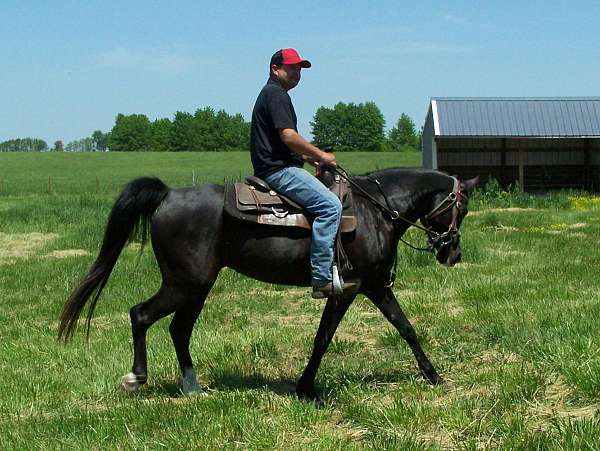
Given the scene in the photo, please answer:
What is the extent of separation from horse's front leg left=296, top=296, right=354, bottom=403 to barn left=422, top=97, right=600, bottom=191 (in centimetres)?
2342

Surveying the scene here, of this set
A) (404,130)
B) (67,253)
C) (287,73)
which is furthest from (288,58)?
(404,130)

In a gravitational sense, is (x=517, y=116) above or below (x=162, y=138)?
below

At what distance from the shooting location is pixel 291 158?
6188 millimetres

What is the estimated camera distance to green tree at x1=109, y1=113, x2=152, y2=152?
13100 cm

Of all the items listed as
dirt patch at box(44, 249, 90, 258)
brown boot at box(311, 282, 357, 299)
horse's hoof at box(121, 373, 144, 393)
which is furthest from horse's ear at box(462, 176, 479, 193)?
dirt patch at box(44, 249, 90, 258)

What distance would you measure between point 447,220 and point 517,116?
2481 cm

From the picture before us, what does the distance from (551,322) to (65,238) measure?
41.5 feet

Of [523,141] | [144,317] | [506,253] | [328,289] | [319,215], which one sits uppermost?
[523,141]

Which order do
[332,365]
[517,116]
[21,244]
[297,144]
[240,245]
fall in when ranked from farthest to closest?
[517,116]
[21,244]
[332,365]
[240,245]
[297,144]

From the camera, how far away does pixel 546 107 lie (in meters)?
30.7

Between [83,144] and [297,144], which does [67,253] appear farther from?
[83,144]

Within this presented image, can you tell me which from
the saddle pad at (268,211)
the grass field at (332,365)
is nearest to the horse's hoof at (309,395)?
the grass field at (332,365)

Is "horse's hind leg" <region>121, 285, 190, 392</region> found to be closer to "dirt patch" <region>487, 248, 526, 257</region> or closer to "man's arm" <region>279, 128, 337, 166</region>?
"man's arm" <region>279, 128, 337, 166</region>

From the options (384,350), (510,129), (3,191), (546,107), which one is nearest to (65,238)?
(384,350)
